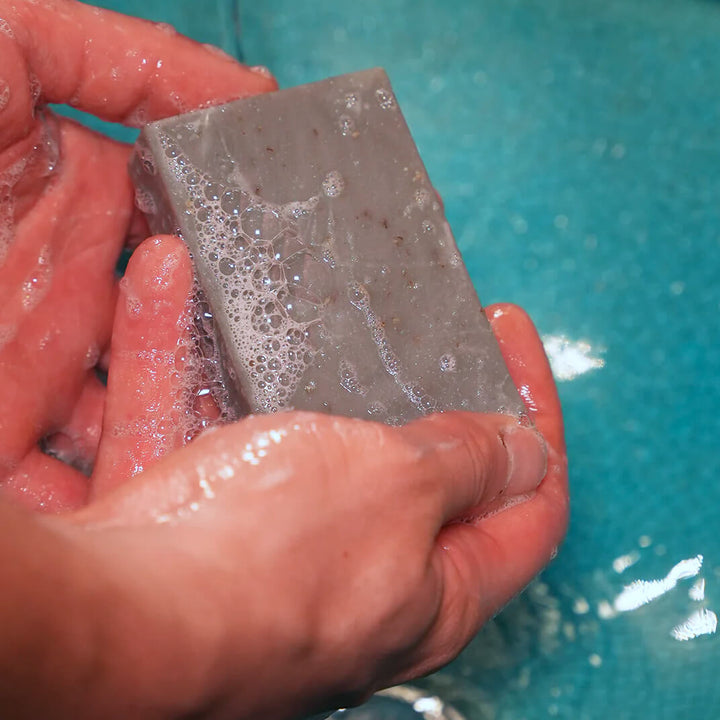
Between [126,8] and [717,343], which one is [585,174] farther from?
[126,8]

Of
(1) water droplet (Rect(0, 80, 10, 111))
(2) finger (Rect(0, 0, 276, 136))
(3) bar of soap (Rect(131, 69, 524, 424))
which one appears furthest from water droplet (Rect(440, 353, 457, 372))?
(1) water droplet (Rect(0, 80, 10, 111))

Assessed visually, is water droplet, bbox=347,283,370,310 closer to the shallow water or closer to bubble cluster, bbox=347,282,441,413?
bubble cluster, bbox=347,282,441,413

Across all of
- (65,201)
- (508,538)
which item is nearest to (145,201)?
(65,201)

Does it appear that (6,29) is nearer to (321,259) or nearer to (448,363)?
(321,259)

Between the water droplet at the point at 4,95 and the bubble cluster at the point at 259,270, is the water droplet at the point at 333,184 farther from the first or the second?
the water droplet at the point at 4,95

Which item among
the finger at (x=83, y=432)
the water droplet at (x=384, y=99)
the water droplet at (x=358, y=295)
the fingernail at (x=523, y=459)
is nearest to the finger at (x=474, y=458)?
the fingernail at (x=523, y=459)
